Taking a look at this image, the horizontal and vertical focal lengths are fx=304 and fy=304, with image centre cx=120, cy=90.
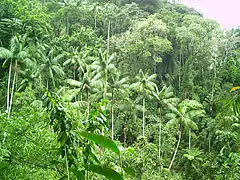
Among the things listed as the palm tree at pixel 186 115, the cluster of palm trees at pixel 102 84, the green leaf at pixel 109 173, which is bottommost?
the palm tree at pixel 186 115

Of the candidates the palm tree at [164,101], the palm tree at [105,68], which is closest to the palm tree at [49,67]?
the palm tree at [105,68]

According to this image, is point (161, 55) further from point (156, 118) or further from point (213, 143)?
point (213, 143)

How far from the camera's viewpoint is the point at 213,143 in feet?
56.4

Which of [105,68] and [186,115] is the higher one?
[105,68]

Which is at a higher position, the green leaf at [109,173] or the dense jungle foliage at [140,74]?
the green leaf at [109,173]

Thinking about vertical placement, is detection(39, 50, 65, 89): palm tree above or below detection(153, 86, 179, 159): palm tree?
above

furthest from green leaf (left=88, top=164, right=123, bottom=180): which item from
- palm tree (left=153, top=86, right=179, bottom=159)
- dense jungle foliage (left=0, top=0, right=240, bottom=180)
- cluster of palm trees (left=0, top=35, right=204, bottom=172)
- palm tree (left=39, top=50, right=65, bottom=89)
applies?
palm tree (left=39, top=50, right=65, bottom=89)

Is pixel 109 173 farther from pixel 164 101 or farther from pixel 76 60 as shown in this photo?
pixel 76 60

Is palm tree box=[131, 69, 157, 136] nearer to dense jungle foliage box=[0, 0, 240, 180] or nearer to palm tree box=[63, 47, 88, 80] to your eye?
dense jungle foliage box=[0, 0, 240, 180]

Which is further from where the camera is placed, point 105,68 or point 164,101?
point 164,101

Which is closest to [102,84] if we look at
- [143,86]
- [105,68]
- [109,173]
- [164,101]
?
[105,68]

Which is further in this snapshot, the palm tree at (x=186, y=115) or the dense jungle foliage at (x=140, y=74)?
the palm tree at (x=186, y=115)

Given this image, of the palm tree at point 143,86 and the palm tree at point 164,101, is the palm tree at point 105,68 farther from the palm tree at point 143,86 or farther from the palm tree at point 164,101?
the palm tree at point 164,101

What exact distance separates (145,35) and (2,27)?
9.19m
